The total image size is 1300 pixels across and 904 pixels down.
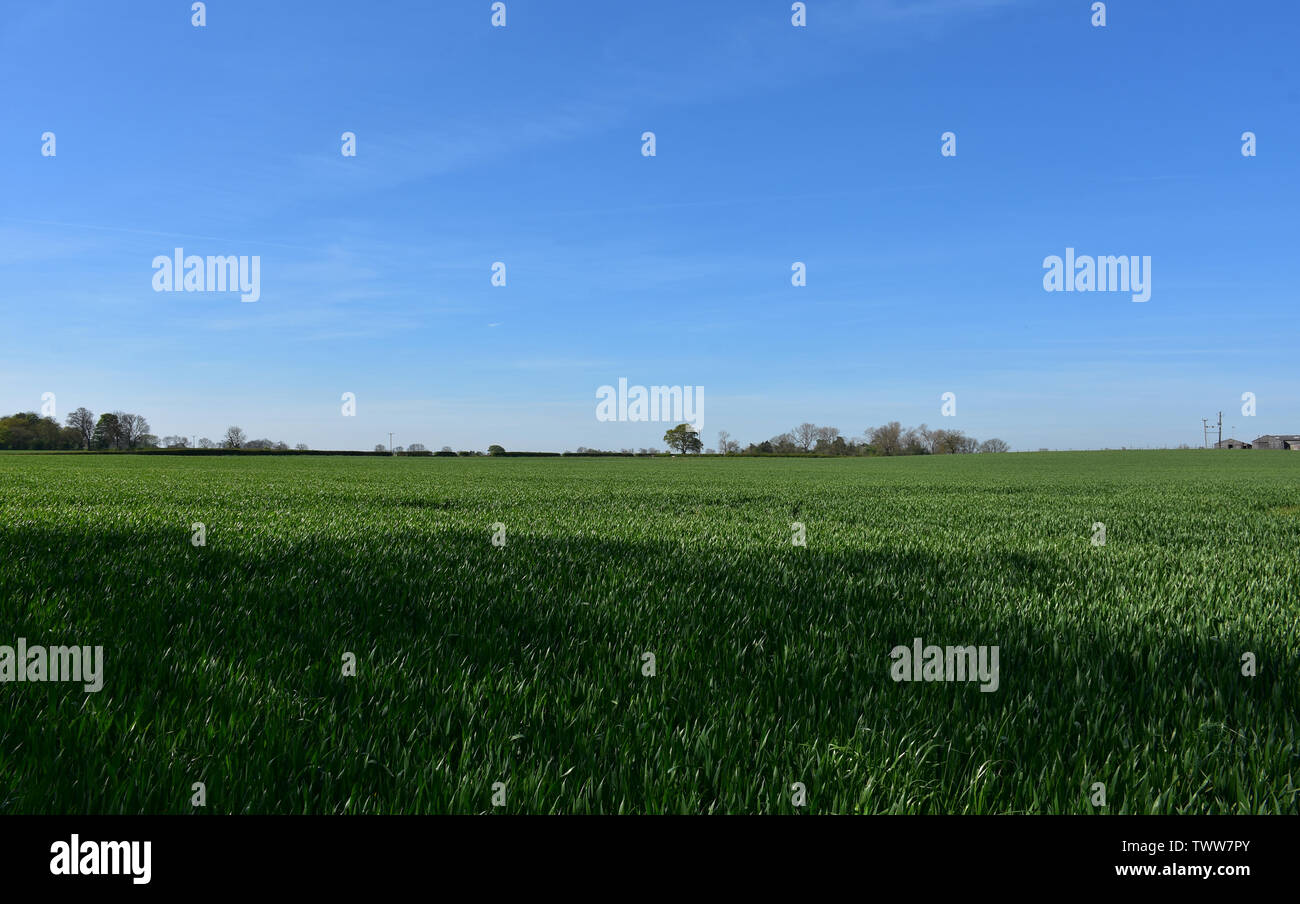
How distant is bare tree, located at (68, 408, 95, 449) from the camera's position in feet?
414

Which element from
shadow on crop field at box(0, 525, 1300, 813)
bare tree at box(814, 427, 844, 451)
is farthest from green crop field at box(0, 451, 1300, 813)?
bare tree at box(814, 427, 844, 451)

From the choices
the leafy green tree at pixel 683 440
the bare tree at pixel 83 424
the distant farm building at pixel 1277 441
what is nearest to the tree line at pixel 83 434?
the bare tree at pixel 83 424

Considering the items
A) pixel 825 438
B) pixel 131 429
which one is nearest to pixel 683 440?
pixel 825 438

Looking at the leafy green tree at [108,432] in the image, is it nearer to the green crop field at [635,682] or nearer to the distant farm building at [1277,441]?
the green crop field at [635,682]

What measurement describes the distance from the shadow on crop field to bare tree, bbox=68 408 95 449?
517 ft

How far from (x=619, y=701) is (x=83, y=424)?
542ft

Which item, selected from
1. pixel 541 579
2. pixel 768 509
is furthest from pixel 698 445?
pixel 541 579

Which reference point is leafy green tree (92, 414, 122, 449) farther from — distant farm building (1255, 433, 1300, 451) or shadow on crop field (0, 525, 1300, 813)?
distant farm building (1255, 433, 1300, 451)

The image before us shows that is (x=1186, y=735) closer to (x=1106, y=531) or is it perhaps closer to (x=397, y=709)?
(x=397, y=709)

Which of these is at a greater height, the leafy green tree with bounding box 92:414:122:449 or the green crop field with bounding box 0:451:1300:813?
the leafy green tree with bounding box 92:414:122:449

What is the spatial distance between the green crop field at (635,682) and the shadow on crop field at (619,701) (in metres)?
0.02

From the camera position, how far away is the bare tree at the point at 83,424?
126 metres

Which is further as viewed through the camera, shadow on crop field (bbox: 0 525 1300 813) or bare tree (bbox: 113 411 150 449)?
bare tree (bbox: 113 411 150 449)
